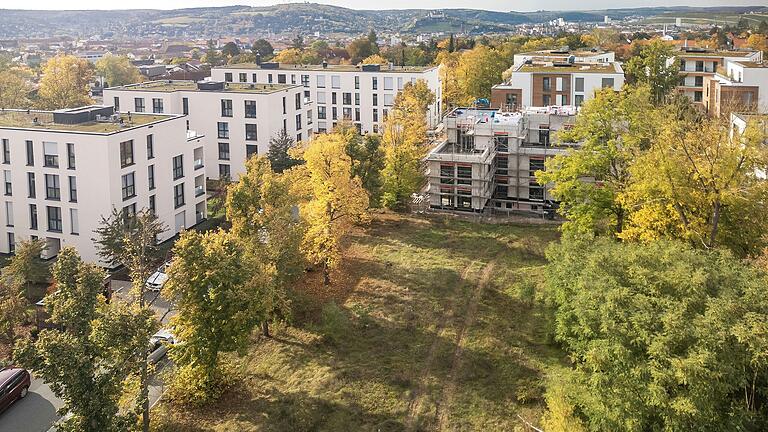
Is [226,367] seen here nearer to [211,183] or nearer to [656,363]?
[656,363]

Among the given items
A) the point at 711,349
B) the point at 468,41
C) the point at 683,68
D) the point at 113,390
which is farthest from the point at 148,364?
the point at 468,41

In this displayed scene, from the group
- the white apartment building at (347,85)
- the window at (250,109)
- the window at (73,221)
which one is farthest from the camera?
the white apartment building at (347,85)

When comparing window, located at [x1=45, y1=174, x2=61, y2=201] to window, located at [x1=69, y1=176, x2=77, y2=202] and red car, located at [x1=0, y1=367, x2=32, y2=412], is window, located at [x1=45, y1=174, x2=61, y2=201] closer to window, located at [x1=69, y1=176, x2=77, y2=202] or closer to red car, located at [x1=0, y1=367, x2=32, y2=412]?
window, located at [x1=69, y1=176, x2=77, y2=202]

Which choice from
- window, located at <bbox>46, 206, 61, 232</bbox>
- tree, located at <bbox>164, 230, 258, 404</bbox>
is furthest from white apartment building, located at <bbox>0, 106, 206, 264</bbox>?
tree, located at <bbox>164, 230, 258, 404</bbox>

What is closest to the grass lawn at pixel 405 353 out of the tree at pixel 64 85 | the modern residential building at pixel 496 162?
the modern residential building at pixel 496 162

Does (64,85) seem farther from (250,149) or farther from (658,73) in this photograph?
(658,73)

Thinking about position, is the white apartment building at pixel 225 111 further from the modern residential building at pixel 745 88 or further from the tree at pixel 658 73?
the modern residential building at pixel 745 88
